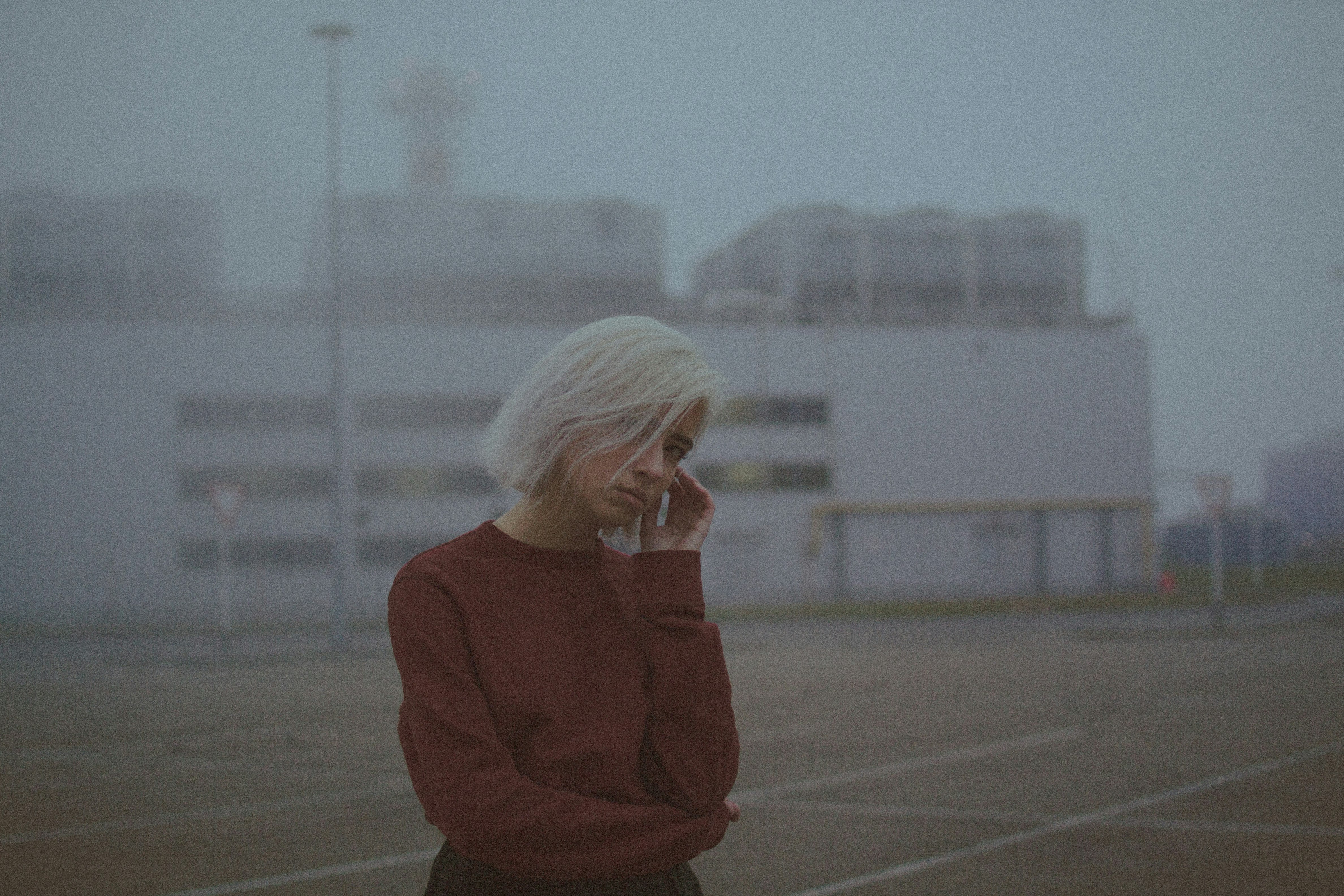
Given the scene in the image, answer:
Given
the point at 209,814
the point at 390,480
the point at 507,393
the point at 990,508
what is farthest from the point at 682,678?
the point at 990,508

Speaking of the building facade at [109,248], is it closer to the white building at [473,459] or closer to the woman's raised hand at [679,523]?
the white building at [473,459]

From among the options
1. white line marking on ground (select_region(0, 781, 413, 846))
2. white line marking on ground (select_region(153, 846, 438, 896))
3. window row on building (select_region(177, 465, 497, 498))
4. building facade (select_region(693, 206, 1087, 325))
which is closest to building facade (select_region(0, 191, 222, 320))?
window row on building (select_region(177, 465, 497, 498))

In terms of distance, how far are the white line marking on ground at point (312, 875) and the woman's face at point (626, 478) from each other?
4778 mm

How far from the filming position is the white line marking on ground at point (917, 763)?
8430 millimetres

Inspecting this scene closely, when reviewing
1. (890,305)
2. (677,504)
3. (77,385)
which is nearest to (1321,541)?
(890,305)

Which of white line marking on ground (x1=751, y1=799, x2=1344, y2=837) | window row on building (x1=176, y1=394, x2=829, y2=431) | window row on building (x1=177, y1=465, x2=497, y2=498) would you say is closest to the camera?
Answer: white line marking on ground (x1=751, y1=799, x2=1344, y2=837)

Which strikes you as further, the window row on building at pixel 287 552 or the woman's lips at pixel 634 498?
the window row on building at pixel 287 552

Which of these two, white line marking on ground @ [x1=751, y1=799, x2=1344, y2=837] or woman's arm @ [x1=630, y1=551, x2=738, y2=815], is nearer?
woman's arm @ [x1=630, y1=551, x2=738, y2=815]

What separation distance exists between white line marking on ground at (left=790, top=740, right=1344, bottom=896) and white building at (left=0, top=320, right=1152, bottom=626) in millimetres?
28715

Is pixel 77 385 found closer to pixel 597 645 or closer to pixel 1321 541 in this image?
pixel 597 645

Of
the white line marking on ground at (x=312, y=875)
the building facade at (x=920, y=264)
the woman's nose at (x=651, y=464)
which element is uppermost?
the building facade at (x=920, y=264)

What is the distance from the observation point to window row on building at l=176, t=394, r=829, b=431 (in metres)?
40.4

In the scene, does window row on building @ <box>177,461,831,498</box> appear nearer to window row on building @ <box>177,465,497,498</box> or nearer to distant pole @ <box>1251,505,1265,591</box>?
window row on building @ <box>177,465,497,498</box>

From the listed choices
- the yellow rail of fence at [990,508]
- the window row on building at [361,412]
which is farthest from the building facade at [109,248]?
the yellow rail of fence at [990,508]
